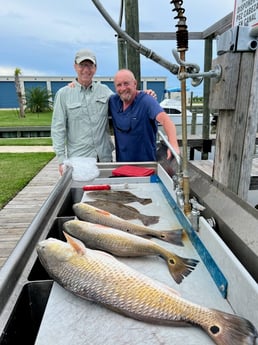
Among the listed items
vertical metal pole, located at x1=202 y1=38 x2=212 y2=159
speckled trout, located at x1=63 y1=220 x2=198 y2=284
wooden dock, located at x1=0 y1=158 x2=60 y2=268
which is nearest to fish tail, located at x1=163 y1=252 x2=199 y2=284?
speckled trout, located at x1=63 y1=220 x2=198 y2=284

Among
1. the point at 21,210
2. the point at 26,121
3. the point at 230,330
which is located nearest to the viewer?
the point at 230,330

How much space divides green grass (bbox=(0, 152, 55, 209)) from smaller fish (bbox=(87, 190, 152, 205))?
3432 millimetres

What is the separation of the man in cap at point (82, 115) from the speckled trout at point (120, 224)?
1.32 m

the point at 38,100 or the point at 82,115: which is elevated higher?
the point at 82,115

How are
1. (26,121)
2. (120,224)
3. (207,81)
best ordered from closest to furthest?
1. (120,224)
2. (207,81)
3. (26,121)

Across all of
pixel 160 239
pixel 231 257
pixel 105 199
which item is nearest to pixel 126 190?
pixel 105 199

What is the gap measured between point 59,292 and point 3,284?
185mm

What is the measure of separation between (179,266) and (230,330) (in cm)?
35

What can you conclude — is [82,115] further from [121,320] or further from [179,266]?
[121,320]

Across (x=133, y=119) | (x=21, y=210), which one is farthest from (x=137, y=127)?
(x=21, y=210)

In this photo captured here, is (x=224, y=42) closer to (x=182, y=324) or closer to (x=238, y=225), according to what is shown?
(x=238, y=225)

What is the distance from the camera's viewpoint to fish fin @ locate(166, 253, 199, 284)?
107 cm

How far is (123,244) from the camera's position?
3.93 feet

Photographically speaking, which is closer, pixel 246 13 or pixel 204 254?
pixel 204 254
